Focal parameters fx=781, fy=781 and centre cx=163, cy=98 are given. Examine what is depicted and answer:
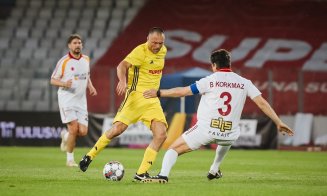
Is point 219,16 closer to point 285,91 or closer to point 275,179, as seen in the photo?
point 285,91

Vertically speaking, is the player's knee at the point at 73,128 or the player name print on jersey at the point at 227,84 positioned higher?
the player name print on jersey at the point at 227,84

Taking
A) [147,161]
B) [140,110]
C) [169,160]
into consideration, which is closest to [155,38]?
[140,110]

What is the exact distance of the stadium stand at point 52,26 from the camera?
29956 mm

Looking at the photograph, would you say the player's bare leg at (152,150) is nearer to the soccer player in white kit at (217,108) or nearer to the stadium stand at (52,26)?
the soccer player in white kit at (217,108)

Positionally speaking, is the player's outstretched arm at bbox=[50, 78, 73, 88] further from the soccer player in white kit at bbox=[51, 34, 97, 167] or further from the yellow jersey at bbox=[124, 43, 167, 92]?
the yellow jersey at bbox=[124, 43, 167, 92]

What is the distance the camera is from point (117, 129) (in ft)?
38.3

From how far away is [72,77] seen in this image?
1471 cm

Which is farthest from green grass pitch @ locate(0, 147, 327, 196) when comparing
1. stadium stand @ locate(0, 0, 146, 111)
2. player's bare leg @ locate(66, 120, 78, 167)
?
stadium stand @ locate(0, 0, 146, 111)

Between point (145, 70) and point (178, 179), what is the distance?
1.67 metres

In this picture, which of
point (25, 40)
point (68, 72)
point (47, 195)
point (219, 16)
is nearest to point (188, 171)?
point (68, 72)

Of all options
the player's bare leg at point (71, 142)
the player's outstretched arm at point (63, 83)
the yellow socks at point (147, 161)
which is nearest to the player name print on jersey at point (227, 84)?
the yellow socks at point (147, 161)

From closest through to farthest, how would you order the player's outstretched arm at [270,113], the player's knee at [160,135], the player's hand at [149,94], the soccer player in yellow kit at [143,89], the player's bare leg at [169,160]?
the player's hand at [149,94], the player's outstretched arm at [270,113], the player's bare leg at [169,160], the player's knee at [160,135], the soccer player in yellow kit at [143,89]

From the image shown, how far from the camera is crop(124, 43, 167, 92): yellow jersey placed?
11.4 meters

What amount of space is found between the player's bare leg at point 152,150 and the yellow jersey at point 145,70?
61cm
